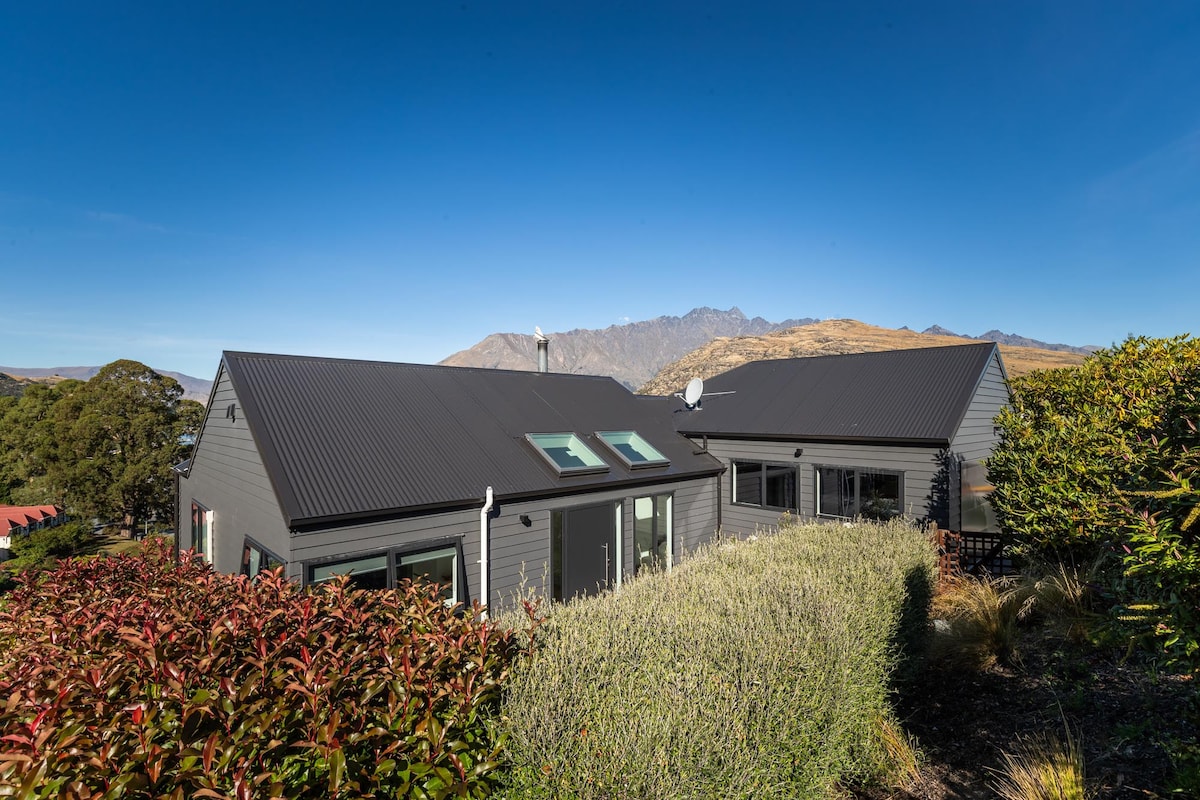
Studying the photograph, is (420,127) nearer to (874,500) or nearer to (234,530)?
(234,530)

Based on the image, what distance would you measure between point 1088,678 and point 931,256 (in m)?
41.5

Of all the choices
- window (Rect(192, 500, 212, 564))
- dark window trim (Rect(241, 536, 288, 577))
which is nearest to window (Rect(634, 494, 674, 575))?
dark window trim (Rect(241, 536, 288, 577))

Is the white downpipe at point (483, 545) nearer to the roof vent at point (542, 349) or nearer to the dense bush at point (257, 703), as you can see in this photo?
the dense bush at point (257, 703)

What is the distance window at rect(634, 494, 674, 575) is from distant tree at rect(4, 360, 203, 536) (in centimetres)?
3054

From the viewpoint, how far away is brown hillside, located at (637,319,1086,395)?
51.2 meters

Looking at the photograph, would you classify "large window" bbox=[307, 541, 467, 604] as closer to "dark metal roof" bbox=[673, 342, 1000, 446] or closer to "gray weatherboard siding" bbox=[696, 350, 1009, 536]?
"gray weatherboard siding" bbox=[696, 350, 1009, 536]

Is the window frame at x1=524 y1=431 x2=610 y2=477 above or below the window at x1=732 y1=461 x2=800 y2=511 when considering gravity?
above

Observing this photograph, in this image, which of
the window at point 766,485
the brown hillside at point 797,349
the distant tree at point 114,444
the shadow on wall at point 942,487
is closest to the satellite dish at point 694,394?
the window at point 766,485

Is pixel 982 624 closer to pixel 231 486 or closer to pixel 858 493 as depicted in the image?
pixel 858 493

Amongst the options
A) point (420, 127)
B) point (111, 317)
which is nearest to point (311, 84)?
point (420, 127)

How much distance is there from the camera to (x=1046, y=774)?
3287 millimetres

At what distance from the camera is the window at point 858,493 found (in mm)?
11727

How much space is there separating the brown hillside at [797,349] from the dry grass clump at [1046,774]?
1694 inches

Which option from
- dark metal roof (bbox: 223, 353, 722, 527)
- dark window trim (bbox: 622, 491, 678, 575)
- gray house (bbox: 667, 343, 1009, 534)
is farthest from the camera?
gray house (bbox: 667, 343, 1009, 534)
